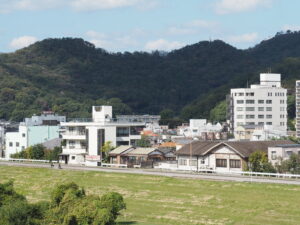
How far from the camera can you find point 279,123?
403ft

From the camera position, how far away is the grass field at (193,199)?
42.4m

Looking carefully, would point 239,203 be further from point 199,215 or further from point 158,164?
point 158,164

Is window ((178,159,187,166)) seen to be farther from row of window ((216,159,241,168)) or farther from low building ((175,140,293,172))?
row of window ((216,159,241,168))

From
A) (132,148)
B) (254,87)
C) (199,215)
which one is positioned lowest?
(199,215)

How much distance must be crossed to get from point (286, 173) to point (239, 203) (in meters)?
11.1

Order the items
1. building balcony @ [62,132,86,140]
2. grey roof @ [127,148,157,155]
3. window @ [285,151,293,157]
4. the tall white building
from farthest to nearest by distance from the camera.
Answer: the tall white building
building balcony @ [62,132,86,140]
grey roof @ [127,148,157,155]
window @ [285,151,293,157]

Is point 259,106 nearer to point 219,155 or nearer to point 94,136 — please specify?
point 94,136

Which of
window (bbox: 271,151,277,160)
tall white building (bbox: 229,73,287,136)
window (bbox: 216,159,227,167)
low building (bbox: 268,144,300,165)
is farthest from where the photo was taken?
tall white building (bbox: 229,73,287,136)

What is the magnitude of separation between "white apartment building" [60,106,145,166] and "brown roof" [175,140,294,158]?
510 inches

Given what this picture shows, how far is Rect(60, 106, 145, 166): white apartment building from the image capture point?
7700 centimetres

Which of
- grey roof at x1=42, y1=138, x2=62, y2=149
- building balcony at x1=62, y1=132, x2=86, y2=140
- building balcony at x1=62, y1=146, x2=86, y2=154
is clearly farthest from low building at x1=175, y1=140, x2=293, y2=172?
grey roof at x1=42, y1=138, x2=62, y2=149

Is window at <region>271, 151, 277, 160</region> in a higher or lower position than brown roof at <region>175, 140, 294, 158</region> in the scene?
lower

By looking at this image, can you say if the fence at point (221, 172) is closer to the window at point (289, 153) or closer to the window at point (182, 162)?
the window at point (182, 162)

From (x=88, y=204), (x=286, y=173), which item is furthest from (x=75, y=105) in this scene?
(x=88, y=204)
